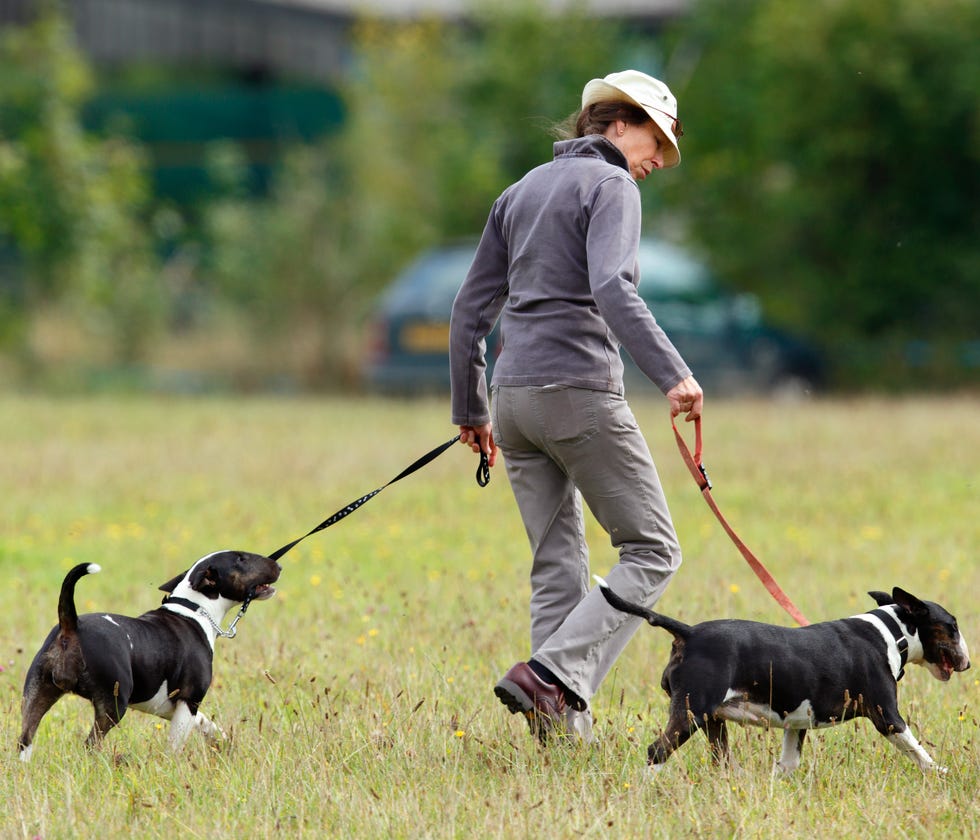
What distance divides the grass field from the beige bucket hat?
6.38ft

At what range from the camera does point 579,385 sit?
16.0 feet

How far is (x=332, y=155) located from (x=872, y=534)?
699 inches

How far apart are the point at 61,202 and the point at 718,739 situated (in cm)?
1711

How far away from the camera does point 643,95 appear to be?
499cm

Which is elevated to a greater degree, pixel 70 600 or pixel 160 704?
pixel 70 600

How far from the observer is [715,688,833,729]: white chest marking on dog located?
15.1ft

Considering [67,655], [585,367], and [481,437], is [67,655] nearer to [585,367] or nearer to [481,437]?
[481,437]

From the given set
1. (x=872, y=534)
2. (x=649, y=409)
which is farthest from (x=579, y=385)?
(x=649, y=409)

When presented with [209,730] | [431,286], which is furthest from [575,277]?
[431,286]

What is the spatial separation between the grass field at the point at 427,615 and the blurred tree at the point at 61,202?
5.54m

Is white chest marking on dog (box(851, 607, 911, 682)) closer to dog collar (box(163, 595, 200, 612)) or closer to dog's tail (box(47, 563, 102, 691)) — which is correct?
dog collar (box(163, 595, 200, 612))

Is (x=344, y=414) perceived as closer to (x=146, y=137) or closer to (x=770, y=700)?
(x=770, y=700)

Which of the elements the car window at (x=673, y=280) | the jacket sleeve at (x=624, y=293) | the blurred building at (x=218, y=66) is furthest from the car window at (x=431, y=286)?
the blurred building at (x=218, y=66)

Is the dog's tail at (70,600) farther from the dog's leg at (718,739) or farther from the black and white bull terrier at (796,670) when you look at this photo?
the dog's leg at (718,739)
